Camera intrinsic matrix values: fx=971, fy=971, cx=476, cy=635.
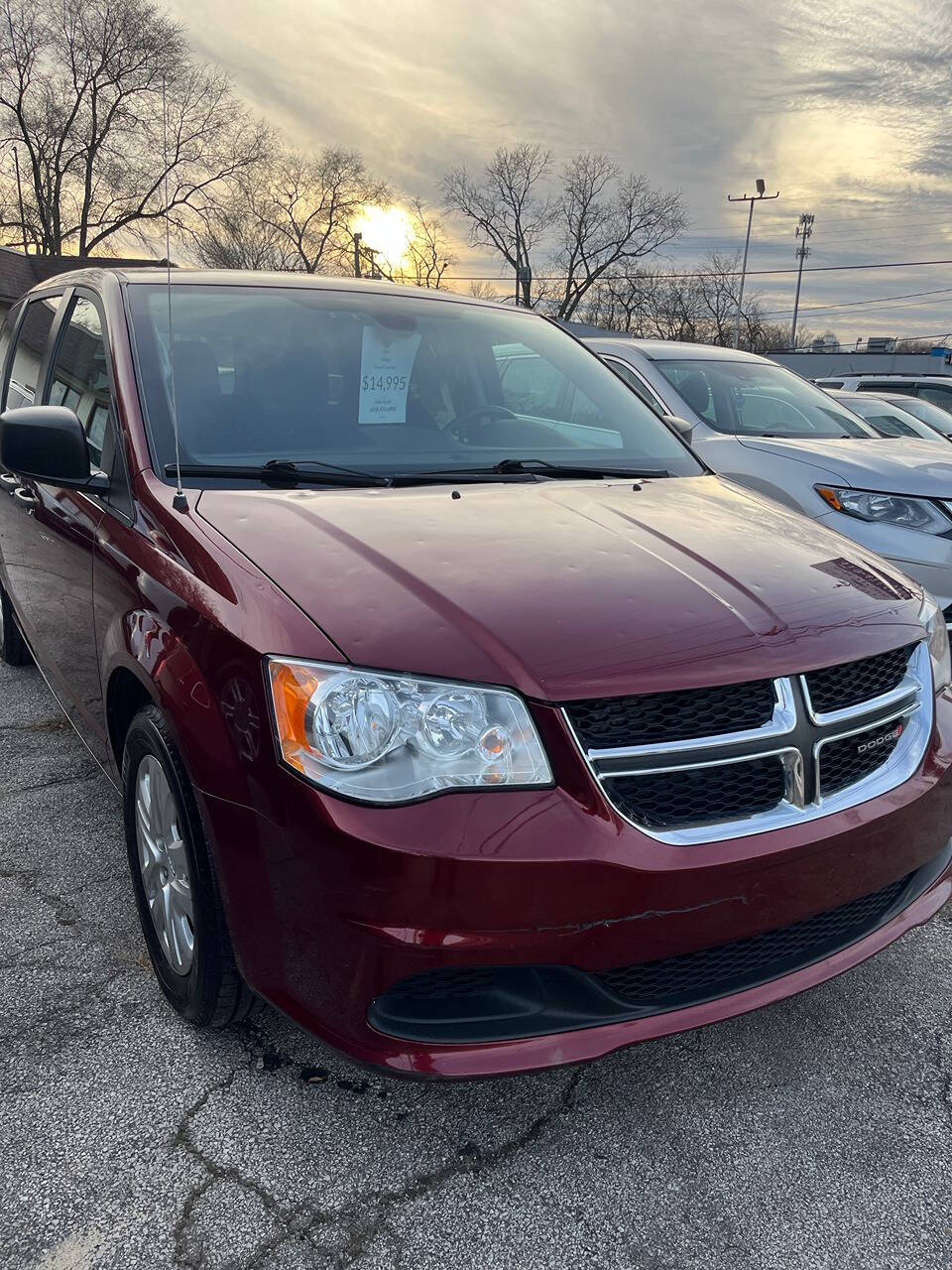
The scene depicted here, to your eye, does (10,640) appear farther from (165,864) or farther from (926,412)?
(926,412)

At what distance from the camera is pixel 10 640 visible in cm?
489

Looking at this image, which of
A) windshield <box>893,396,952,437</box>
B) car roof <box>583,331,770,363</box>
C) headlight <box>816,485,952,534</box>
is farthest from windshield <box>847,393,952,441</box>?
headlight <box>816,485,952,534</box>

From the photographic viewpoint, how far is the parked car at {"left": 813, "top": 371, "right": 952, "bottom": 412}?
1323 centimetres

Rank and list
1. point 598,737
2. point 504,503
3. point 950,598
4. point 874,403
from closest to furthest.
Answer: point 598,737, point 504,503, point 950,598, point 874,403

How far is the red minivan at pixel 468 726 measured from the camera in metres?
1.64

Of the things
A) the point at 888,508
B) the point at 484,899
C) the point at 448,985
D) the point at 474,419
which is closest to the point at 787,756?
the point at 484,899

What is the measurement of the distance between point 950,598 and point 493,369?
2.48 metres

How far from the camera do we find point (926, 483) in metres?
4.58

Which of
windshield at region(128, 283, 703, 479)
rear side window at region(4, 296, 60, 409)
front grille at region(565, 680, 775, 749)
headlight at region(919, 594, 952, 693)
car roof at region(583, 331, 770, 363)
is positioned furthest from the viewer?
car roof at region(583, 331, 770, 363)

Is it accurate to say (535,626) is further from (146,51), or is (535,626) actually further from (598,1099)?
(146,51)

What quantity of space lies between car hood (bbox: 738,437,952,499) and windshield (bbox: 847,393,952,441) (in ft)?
13.7

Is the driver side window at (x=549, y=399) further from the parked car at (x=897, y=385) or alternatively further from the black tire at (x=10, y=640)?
the parked car at (x=897, y=385)

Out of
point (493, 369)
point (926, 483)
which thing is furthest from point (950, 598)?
point (493, 369)

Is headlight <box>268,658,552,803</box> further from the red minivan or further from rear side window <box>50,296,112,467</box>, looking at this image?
rear side window <box>50,296,112,467</box>
